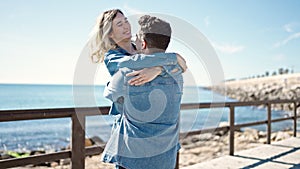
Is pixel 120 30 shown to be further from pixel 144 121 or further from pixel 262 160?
pixel 262 160

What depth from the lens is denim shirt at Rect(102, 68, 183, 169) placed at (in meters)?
1.15

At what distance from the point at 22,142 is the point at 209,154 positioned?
427 inches

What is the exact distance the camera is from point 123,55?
1.21 m

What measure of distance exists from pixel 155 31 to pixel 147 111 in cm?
29

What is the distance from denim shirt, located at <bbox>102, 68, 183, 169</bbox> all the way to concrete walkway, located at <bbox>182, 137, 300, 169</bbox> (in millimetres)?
2631

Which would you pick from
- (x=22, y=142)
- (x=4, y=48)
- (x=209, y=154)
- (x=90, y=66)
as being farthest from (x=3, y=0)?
(x=4, y=48)

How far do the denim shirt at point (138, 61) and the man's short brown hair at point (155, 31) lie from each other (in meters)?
0.05

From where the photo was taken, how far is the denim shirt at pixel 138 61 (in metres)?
1.15

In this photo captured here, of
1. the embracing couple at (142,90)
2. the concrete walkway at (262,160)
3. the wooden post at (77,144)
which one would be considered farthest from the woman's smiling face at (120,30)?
the concrete walkway at (262,160)

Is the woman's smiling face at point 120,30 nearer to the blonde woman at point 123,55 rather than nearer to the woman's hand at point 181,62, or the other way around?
the blonde woman at point 123,55

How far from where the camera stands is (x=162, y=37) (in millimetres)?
1184

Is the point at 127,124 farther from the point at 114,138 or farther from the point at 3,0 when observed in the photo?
the point at 3,0

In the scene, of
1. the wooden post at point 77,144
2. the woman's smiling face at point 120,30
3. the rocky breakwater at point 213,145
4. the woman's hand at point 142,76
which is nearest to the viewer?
the woman's hand at point 142,76

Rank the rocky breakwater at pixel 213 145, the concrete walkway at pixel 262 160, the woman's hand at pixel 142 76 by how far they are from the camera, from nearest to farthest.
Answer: the woman's hand at pixel 142 76, the concrete walkway at pixel 262 160, the rocky breakwater at pixel 213 145
